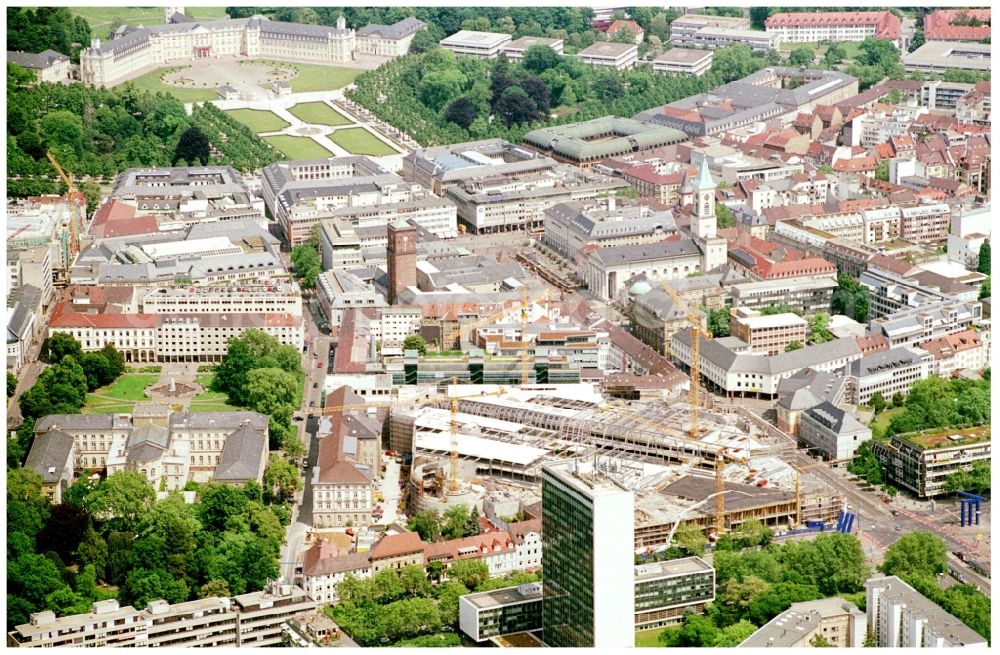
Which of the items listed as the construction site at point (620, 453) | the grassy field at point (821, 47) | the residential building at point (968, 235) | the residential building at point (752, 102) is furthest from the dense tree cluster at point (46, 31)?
the construction site at point (620, 453)

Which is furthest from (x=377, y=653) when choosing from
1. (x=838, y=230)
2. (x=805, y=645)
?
(x=838, y=230)

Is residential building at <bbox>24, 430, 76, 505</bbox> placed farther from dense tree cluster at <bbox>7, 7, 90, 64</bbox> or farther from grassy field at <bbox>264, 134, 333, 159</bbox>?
dense tree cluster at <bbox>7, 7, 90, 64</bbox>

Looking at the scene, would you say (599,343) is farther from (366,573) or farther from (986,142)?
(986,142)

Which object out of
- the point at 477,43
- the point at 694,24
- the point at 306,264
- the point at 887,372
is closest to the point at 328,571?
the point at 887,372

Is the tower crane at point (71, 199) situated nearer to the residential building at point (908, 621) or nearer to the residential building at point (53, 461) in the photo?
the residential building at point (53, 461)

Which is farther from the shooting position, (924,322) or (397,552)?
(924,322)

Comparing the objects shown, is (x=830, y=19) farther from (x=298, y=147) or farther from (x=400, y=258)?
(x=400, y=258)
